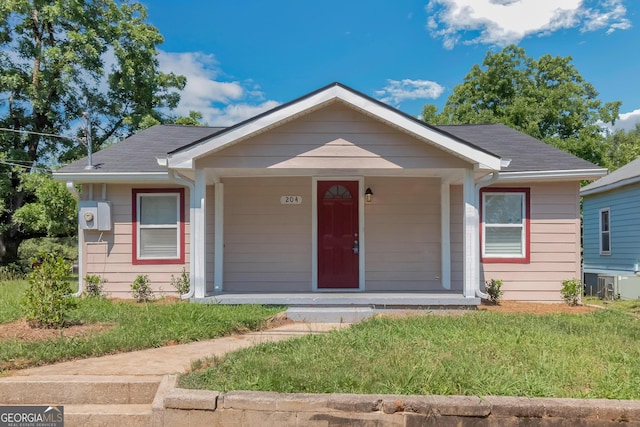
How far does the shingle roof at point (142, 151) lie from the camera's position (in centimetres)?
859

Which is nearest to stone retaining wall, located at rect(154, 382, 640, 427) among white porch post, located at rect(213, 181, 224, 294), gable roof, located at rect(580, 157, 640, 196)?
white porch post, located at rect(213, 181, 224, 294)

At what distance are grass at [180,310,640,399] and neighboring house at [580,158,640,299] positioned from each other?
7279 mm

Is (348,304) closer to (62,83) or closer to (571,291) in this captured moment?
(571,291)

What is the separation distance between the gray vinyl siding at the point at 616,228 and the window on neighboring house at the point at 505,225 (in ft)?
19.6

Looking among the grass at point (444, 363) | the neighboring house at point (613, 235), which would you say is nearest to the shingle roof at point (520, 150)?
the grass at point (444, 363)

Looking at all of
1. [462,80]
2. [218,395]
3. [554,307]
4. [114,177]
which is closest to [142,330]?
[218,395]

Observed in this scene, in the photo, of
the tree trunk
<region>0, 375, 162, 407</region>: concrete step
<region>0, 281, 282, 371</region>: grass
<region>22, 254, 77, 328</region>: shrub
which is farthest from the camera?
the tree trunk

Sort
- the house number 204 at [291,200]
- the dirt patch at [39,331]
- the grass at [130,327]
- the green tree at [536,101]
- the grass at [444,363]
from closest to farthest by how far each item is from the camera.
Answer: the grass at [444,363] → the grass at [130,327] → the dirt patch at [39,331] → the house number 204 at [291,200] → the green tree at [536,101]

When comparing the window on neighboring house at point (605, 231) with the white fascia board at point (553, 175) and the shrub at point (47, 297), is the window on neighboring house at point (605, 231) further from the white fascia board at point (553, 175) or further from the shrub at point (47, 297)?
the shrub at point (47, 297)

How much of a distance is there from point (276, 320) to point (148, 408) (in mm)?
3070

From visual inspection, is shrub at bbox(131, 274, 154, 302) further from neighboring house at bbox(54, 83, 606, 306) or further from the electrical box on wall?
the electrical box on wall

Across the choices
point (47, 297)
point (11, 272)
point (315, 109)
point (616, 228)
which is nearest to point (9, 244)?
point (11, 272)

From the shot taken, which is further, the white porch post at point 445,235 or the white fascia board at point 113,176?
the white porch post at point 445,235

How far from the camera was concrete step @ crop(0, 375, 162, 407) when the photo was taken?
3727 millimetres
